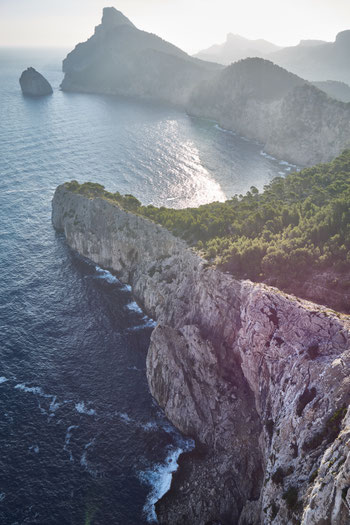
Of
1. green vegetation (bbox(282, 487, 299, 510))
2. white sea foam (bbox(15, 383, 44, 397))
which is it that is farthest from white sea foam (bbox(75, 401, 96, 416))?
green vegetation (bbox(282, 487, 299, 510))

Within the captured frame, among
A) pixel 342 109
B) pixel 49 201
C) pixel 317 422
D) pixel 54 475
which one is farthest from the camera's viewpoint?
pixel 342 109

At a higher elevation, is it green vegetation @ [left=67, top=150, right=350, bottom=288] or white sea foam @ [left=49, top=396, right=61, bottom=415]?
green vegetation @ [left=67, top=150, right=350, bottom=288]

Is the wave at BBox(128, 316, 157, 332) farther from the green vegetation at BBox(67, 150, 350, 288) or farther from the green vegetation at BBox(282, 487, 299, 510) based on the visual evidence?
the green vegetation at BBox(282, 487, 299, 510)

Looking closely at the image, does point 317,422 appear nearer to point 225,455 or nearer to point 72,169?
point 225,455

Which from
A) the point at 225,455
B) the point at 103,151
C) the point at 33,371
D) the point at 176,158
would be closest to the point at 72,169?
the point at 103,151

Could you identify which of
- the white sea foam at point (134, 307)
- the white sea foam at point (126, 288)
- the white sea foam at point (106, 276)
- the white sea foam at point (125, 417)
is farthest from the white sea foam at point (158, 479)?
the white sea foam at point (106, 276)

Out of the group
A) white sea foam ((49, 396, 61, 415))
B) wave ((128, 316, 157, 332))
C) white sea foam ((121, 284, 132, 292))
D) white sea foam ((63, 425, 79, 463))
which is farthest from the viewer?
white sea foam ((121, 284, 132, 292))

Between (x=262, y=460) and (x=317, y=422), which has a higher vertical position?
(x=317, y=422)

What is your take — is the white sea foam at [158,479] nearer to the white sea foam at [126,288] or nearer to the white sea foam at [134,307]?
the white sea foam at [134,307]
